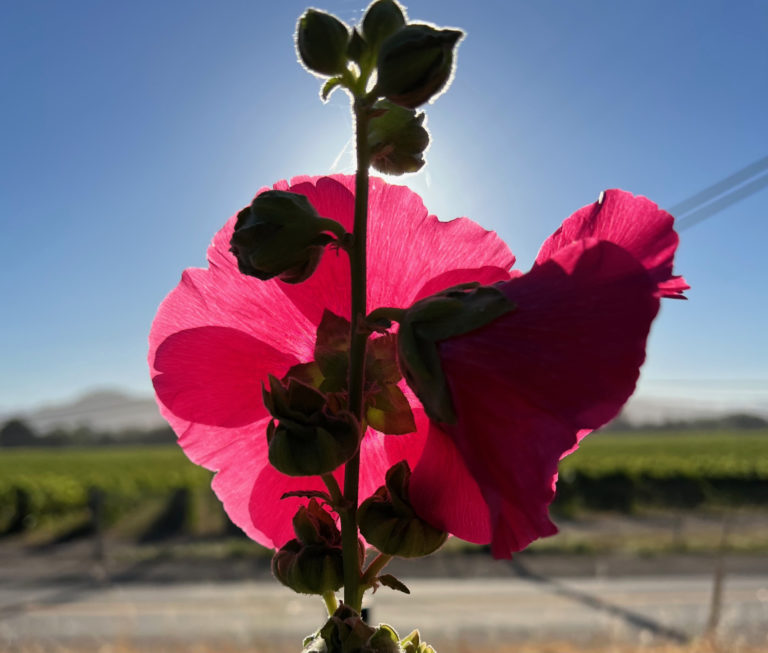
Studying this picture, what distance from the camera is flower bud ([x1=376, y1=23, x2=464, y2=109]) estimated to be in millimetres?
396

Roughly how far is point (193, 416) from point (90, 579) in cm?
1434

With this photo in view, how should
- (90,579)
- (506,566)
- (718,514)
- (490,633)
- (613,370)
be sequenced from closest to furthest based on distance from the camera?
(613,370) → (490,633) → (90,579) → (506,566) → (718,514)

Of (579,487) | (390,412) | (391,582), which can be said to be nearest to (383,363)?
(390,412)

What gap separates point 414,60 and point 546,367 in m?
0.18

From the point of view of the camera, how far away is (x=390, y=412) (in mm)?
464

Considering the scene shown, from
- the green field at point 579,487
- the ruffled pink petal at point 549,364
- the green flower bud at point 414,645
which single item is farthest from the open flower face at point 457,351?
the green field at point 579,487

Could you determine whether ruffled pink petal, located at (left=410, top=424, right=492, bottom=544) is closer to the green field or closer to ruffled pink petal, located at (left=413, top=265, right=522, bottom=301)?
ruffled pink petal, located at (left=413, top=265, right=522, bottom=301)

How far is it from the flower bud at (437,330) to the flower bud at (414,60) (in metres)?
0.12

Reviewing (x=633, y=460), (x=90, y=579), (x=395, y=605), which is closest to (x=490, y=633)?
(x=395, y=605)

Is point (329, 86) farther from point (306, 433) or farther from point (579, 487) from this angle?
point (579, 487)

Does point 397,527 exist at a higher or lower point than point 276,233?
lower

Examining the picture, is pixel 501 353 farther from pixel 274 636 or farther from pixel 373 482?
pixel 274 636

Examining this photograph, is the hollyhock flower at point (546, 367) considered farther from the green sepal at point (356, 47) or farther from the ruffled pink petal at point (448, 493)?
the green sepal at point (356, 47)

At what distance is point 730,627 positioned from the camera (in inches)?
382
